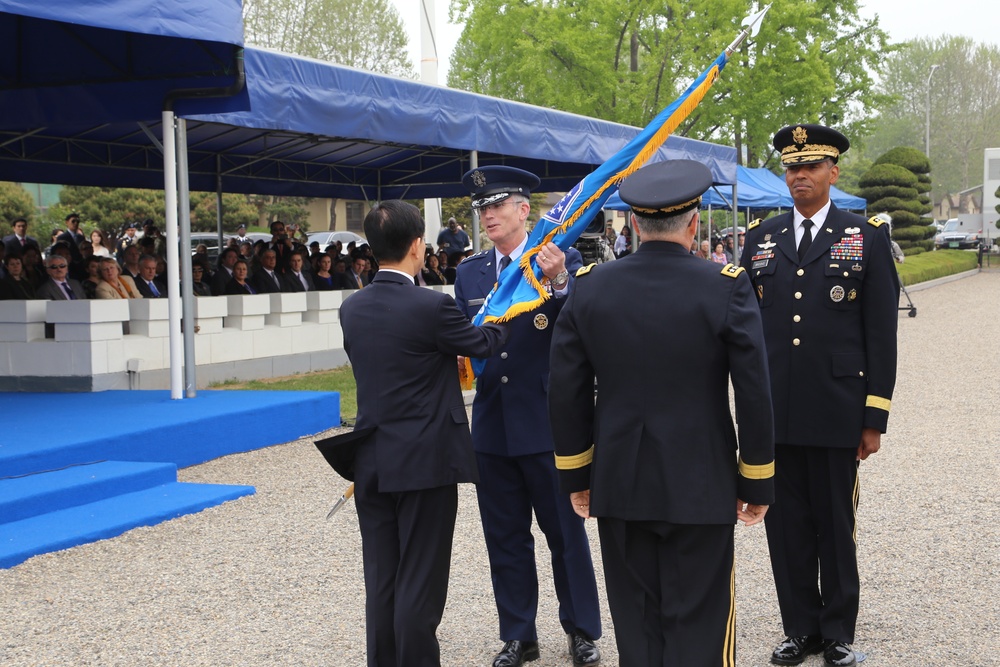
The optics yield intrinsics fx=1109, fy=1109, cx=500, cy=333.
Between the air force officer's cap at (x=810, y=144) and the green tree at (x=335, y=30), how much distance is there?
44.6m

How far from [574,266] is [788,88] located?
2952 centimetres

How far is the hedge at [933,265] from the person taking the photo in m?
31.6

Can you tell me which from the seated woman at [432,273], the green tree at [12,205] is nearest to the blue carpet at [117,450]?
the seated woman at [432,273]

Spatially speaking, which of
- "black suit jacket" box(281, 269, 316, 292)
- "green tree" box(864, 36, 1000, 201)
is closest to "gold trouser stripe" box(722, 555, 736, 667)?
"black suit jacket" box(281, 269, 316, 292)

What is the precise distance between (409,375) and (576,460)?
0.71 m

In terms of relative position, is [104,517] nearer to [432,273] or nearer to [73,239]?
[73,239]

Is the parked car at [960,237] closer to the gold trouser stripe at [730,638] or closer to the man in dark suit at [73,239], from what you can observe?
the man in dark suit at [73,239]

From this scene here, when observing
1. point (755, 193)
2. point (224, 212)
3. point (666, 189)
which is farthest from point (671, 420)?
point (224, 212)

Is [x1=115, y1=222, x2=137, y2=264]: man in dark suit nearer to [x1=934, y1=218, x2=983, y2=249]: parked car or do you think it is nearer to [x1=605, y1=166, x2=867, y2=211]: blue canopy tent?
[x1=605, y1=166, x2=867, y2=211]: blue canopy tent

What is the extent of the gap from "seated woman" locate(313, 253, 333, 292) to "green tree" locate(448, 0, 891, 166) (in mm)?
15031

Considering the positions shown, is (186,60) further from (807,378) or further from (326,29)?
(326,29)

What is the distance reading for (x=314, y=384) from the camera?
1253cm

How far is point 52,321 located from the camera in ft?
34.3

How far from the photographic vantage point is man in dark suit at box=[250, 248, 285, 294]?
1398 centimetres
